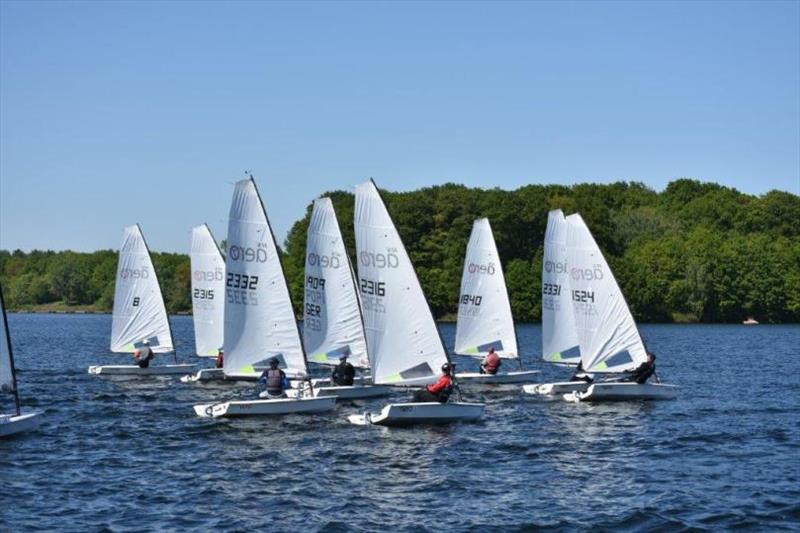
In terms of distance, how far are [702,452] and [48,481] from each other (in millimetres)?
17682

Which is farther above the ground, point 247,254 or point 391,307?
point 247,254

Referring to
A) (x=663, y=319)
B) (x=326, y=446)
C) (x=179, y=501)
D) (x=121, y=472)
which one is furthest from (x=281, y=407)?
(x=663, y=319)

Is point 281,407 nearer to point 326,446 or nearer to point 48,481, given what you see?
point 326,446

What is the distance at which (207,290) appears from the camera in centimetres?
5481

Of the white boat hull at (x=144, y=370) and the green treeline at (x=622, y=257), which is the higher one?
the green treeline at (x=622, y=257)

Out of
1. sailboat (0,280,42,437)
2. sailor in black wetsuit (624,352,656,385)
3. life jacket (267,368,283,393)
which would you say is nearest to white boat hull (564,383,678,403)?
sailor in black wetsuit (624,352,656,385)

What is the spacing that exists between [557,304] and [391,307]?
14334 mm

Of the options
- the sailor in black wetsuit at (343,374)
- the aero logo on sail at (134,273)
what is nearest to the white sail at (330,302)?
the sailor in black wetsuit at (343,374)

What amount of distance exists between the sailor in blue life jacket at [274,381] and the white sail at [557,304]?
1557 centimetres

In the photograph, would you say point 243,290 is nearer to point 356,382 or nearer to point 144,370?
point 356,382

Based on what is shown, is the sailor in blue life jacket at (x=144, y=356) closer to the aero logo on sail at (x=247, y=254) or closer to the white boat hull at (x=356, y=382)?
the white boat hull at (x=356, y=382)

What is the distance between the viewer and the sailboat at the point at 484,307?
5050cm

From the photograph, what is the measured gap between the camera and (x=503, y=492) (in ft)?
87.4

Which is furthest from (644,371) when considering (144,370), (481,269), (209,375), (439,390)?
(144,370)
